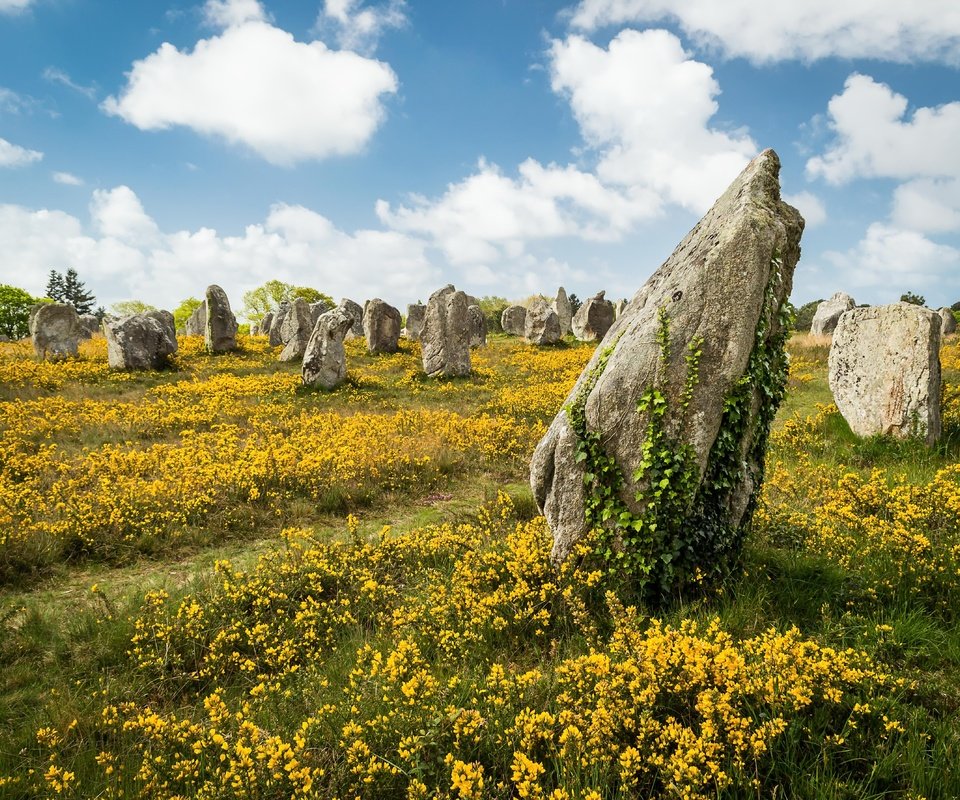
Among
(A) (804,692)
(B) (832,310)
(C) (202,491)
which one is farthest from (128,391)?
(B) (832,310)

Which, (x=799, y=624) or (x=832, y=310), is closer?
(x=799, y=624)

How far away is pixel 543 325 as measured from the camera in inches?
1366

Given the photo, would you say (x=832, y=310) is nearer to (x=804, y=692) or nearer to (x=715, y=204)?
(x=715, y=204)

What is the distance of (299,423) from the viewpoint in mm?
14703

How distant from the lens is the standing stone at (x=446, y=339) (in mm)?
23125

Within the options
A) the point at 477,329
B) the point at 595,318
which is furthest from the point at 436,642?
the point at 595,318

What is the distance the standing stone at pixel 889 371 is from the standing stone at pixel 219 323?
27.5 meters

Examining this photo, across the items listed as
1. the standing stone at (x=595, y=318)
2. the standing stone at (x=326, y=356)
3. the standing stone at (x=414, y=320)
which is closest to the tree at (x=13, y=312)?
the standing stone at (x=414, y=320)

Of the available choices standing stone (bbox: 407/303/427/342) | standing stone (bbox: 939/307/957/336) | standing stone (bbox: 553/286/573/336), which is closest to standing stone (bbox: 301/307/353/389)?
standing stone (bbox: 407/303/427/342)

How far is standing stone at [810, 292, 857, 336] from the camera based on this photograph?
33.2 meters

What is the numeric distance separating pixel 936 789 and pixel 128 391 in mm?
22764

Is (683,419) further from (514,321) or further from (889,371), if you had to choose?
(514,321)

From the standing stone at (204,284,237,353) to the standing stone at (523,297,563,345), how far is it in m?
17.8

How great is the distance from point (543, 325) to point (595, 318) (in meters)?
5.30
